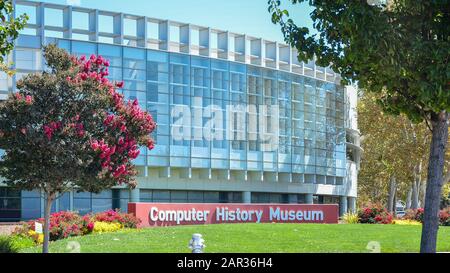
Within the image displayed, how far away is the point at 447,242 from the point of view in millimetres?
22219

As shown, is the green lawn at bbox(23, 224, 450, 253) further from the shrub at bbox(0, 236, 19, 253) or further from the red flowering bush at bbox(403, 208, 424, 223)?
the red flowering bush at bbox(403, 208, 424, 223)

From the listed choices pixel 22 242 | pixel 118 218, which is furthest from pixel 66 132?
pixel 118 218

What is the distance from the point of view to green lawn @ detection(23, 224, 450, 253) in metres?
18.9

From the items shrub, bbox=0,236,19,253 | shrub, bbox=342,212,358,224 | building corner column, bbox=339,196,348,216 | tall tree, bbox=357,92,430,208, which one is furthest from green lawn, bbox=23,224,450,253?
building corner column, bbox=339,196,348,216

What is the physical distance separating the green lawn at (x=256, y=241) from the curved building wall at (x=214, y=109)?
25.6 m

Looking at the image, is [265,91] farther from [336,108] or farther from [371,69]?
[371,69]

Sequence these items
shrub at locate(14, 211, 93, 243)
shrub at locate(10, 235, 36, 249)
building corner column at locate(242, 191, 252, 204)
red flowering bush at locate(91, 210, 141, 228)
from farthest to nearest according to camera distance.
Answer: building corner column at locate(242, 191, 252, 204)
red flowering bush at locate(91, 210, 141, 228)
shrub at locate(14, 211, 93, 243)
shrub at locate(10, 235, 36, 249)

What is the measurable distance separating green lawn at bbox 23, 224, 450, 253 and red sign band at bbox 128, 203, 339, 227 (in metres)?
6.75

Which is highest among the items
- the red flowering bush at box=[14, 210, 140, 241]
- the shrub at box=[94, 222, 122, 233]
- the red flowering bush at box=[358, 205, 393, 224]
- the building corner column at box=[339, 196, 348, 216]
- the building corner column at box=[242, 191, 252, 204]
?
the red flowering bush at box=[14, 210, 140, 241]

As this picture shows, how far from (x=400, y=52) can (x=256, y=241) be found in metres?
11.6

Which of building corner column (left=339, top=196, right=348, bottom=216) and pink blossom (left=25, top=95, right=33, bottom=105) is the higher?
pink blossom (left=25, top=95, right=33, bottom=105)

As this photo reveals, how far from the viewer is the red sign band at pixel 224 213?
32.9 m

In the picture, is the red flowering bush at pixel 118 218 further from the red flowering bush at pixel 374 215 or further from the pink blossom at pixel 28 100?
the red flowering bush at pixel 374 215

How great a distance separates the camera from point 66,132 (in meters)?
16.5
